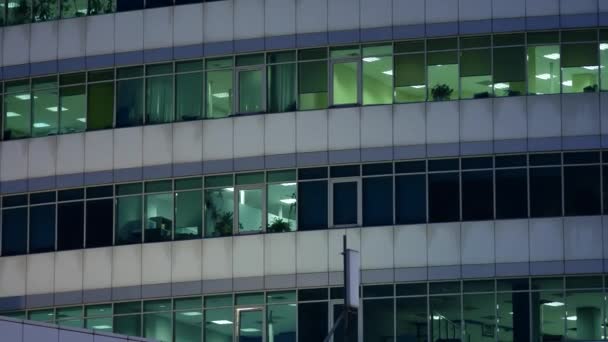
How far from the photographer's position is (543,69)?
54531 mm

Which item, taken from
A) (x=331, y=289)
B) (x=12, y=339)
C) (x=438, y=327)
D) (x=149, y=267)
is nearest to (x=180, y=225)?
(x=149, y=267)

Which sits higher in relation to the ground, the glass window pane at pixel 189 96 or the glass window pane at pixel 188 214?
the glass window pane at pixel 189 96

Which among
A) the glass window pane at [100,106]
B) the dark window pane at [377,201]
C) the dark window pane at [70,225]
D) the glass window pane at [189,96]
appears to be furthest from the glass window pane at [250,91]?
the dark window pane at [70,225]

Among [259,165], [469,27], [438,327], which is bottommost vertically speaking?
[438,327]

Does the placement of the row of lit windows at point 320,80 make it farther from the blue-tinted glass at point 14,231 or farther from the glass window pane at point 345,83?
the blue-tinted glass at point 14,231

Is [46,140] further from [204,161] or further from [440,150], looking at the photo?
[440,150]

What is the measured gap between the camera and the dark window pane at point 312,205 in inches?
2163

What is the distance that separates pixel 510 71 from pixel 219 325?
12.2 meters

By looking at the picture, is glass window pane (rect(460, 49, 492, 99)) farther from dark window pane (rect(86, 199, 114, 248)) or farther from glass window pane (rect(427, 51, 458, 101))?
dark window pane (rect(86, 199, 114, 248))

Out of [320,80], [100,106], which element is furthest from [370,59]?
[100,106]

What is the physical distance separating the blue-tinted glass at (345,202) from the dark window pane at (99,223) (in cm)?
785

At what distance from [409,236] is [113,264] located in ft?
32.9

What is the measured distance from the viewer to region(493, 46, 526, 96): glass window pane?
54522mm

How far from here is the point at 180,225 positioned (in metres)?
56.8
